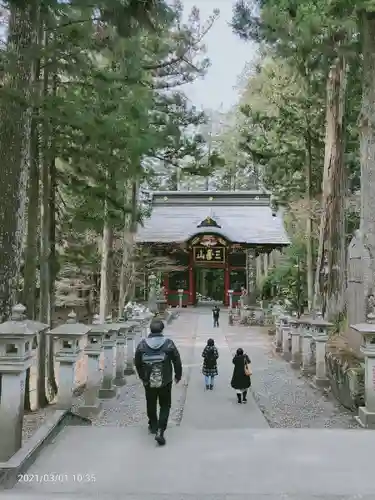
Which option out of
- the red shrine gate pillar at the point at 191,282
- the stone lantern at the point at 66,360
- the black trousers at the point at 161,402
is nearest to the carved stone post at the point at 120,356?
the stone lantern at the point at 66,360

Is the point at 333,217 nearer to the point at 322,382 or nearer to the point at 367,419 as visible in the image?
the point at 322,382

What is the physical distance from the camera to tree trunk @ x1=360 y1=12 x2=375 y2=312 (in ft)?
26.8

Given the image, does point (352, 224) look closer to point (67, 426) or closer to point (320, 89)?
point (320, 89)

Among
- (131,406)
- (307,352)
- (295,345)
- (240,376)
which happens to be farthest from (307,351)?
(131,406)

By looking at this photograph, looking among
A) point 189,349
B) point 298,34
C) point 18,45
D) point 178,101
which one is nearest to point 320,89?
point 178,101

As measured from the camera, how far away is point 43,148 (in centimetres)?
776

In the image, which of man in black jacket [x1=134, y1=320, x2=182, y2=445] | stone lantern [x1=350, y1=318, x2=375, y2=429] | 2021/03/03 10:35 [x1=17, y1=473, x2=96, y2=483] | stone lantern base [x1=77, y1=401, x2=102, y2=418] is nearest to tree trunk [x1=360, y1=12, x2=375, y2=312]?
stone lantern [x1=350, y1=318, x2=375, y2=429]

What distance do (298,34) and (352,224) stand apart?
50.5 ft

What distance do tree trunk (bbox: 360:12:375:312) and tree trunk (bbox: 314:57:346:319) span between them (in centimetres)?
496

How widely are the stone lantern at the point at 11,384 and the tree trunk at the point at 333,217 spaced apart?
1010 cm

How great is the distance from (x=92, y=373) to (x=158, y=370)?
253cm

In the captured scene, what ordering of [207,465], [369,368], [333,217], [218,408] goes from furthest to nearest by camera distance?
[333,217] → [218,408] → [369,368] → [207,465]

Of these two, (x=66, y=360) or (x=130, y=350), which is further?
(x=130, y=350)

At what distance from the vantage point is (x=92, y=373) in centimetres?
726
